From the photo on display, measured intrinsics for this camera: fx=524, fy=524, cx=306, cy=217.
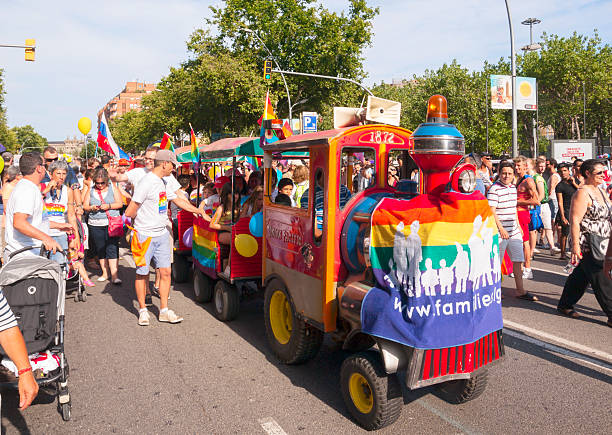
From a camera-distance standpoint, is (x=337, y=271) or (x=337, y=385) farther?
(x=337, y=385)

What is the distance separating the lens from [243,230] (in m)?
5.91

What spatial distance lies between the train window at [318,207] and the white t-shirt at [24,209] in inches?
95.7

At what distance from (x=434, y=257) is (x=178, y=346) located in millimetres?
3166

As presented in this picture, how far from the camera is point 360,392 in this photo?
3.72 m

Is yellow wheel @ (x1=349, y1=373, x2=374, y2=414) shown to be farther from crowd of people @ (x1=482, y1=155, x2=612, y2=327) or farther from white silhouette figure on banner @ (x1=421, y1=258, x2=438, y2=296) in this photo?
crowd of people @ (x1=482, y1=155, x2=612, y2=327)

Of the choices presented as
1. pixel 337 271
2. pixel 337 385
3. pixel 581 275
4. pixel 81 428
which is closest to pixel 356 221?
pixel 337 271

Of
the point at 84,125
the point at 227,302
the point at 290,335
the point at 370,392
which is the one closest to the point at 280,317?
the point at 290,335

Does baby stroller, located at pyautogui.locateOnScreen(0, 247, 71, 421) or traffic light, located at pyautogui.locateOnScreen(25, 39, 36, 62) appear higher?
traffic light, located at pyautogui.locateOnScreen(25, 39, 36, 62)

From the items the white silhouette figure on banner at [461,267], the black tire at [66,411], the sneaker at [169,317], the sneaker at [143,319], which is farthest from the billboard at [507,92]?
the black tire at [66,411]

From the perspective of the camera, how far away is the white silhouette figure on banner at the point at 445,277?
10.9 feet

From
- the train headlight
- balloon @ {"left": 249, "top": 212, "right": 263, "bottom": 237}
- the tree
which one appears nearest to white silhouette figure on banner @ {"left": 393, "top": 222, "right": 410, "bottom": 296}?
the train headlight

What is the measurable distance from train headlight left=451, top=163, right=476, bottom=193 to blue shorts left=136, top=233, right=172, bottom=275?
3871mm

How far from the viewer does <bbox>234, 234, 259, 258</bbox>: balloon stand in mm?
5828

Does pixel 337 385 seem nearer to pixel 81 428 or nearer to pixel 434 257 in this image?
pixel 434 257
